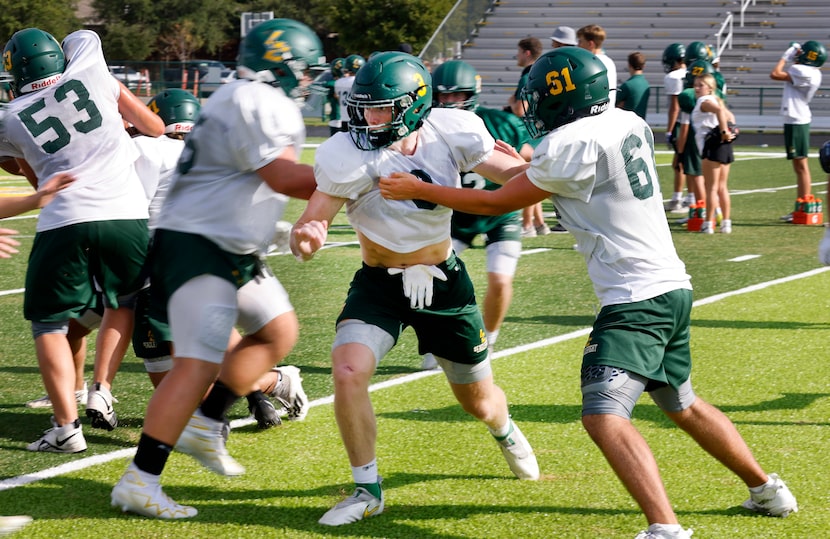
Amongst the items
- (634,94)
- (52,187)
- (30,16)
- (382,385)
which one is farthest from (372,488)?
(30,16)

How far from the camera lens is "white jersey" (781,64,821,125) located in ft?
43.6

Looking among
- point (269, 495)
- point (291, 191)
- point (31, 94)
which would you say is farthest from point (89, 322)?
point (291, 191)

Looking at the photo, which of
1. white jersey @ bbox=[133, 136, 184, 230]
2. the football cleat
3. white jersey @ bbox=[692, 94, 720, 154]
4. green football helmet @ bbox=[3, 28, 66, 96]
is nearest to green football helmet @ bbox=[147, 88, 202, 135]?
white jersey @ bbox=[133, 136, 184, 230]

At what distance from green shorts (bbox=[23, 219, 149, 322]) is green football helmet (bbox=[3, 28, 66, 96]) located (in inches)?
28.5

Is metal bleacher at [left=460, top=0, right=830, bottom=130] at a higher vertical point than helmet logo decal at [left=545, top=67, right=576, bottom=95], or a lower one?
lower

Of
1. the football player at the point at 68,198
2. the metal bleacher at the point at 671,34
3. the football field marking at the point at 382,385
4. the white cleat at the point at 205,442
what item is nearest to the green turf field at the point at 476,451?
the football field marking at the point at 382,385

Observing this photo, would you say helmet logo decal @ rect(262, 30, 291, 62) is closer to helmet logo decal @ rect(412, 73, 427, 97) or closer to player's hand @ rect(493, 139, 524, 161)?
helmet logo decal @ rect(412, 73, 427, 97)

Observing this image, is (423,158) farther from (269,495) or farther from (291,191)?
(269,495)

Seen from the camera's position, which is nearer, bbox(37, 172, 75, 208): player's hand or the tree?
bbox(37, 172, 75, 208): player's hand

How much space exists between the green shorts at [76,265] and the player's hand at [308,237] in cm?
145

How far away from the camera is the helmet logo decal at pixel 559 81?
12.9 feet

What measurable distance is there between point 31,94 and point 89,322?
1.30 m

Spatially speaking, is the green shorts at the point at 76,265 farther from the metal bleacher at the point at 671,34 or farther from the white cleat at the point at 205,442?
the metal bleacher at the point at 671,34

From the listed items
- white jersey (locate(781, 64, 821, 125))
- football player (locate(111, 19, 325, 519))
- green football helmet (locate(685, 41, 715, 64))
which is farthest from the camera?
white jersey (locate(781, 64, 821, 125))
